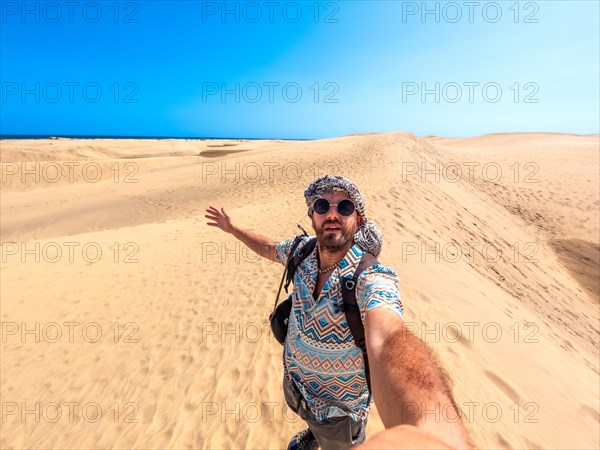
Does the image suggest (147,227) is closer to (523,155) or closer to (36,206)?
(36,206)

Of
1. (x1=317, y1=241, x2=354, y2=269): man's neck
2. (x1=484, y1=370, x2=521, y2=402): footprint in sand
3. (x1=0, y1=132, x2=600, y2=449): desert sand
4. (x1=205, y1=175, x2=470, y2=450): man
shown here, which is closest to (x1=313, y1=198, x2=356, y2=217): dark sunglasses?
(x1=205, y1=175, x2=470, y2=450): man

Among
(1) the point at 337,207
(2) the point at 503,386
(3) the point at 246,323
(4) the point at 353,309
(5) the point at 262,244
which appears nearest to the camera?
(4) the point at 353,309

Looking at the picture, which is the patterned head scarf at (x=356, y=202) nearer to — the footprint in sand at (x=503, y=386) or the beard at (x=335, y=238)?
the beard at (x=335, y=238)

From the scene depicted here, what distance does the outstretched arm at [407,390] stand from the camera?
0.94 metres

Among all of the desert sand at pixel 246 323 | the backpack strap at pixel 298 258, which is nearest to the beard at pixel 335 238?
the backpack strap at pixel 298 258

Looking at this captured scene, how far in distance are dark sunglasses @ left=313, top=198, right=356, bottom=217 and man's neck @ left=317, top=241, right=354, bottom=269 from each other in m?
0.23

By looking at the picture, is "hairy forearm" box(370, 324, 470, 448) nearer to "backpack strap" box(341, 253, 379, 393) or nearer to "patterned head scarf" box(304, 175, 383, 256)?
"backpack strap" box(341, 253, 379, 393)

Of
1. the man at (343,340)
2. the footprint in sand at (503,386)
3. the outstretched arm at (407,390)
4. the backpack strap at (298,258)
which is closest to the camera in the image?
the outstretched arm at (407,390)

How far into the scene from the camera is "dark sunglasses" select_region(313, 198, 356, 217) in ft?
6.94

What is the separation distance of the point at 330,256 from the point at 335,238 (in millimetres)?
120

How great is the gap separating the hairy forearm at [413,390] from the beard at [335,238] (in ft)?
2.10

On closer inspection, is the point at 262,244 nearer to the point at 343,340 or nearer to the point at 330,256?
the point at 330,256

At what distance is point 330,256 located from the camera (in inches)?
78.7

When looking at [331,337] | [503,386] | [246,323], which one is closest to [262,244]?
[331,337]
